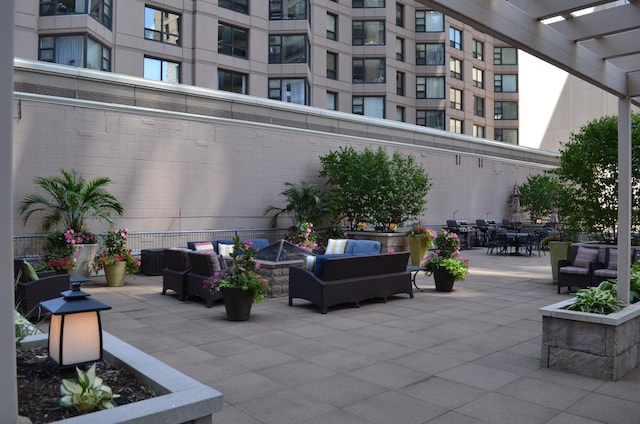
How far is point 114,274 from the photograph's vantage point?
12820mm

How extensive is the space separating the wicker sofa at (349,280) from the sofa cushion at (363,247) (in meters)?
2.02

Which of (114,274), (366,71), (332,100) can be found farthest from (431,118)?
(114,274)

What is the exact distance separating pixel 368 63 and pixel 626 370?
3210 centimetres

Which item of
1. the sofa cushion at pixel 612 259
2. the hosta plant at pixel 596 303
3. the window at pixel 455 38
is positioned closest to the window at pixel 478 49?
the window at pixel 455 38

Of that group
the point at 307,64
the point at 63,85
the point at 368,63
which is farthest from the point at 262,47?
the point at 63,85

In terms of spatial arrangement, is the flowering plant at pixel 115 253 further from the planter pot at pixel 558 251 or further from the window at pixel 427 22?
the window at pixel 427 22

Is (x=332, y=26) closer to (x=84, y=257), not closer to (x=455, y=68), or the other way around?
(x=455, y=68)

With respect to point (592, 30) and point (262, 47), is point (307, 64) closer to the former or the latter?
point (262, 47)

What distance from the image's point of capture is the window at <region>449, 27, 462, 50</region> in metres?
40.3

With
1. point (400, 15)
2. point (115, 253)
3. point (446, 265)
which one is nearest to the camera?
point (446, 265)

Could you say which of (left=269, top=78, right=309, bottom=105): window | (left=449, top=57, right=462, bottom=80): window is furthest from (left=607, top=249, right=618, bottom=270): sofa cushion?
(left=449, top=57, right=462, bottom=80): window

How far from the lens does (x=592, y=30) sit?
5457mm

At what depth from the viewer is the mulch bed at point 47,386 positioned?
3094mm

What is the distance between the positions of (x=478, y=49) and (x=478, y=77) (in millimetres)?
2380
